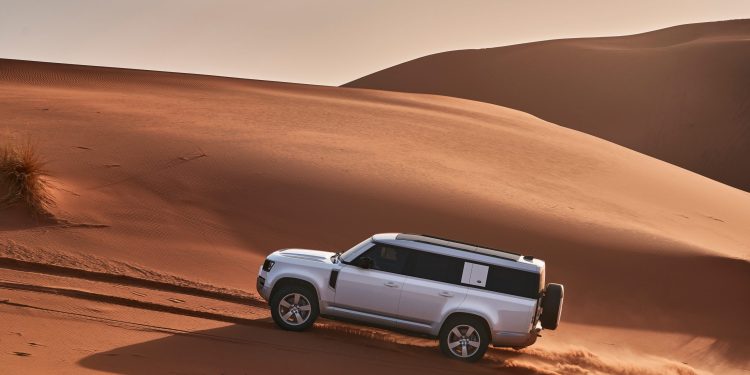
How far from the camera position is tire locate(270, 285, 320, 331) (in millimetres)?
13586

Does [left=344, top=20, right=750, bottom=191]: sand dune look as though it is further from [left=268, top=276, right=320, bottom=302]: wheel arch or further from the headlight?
the headlight

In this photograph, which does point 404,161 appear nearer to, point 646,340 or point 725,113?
point 646,340

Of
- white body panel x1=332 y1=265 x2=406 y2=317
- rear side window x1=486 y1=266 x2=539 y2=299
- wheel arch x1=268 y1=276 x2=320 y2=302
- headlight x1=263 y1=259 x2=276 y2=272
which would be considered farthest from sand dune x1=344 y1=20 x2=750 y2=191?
headlight x1=263 y1=259 x2=276 y2=272

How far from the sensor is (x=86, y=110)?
2766 centimetres

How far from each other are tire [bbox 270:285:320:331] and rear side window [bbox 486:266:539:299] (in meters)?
2.47

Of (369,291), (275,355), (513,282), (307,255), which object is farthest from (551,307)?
(275,355)

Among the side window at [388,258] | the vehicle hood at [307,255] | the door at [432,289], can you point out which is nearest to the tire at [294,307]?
the vehicle hood at [307,255]

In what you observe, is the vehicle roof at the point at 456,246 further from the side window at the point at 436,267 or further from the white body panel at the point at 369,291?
the white body panel at the point at 369,291

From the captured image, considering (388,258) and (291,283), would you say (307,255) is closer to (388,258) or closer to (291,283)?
(291,283)

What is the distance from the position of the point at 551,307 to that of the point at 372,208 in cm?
846

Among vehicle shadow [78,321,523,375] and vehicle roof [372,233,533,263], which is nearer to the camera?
vehicle shadow [78,321,523,375]

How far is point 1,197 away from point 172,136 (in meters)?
7.09

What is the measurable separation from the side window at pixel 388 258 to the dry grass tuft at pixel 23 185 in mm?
7170

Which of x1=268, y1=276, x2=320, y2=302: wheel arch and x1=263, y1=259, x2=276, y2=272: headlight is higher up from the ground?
x1=263, y1=259, x2=276, y2=272: headlight
